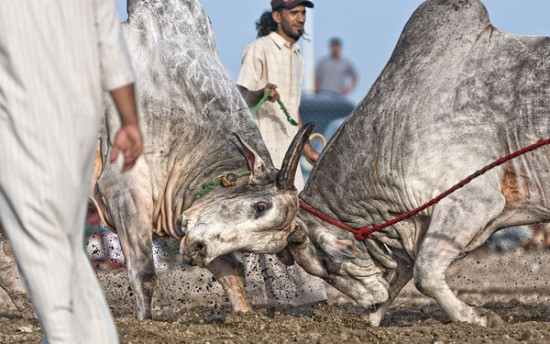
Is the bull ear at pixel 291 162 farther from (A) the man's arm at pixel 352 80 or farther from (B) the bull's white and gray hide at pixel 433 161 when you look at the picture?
(A) the man's arm at pixel 352 80

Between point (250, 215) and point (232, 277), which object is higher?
point (250, 215)

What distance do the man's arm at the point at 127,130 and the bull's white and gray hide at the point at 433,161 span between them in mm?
2645

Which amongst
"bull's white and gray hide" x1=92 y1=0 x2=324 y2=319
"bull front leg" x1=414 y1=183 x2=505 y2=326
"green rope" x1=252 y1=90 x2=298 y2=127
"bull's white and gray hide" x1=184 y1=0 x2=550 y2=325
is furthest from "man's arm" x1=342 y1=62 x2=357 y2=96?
"bull front leg" x1=414 y1=183 x2=505 y2=326

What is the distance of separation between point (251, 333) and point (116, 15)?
2.50 m

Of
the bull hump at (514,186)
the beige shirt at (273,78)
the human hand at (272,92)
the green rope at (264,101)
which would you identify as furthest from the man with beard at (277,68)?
the bull hump at (514,186)

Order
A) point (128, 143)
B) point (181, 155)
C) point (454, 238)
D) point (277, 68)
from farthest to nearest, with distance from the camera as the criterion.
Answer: point (277, 68) < point (181, 155) < point (454, 238) < point (128, 143)

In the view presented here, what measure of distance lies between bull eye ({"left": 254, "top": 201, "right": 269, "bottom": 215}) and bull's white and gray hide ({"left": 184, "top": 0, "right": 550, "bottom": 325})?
0.18 meters

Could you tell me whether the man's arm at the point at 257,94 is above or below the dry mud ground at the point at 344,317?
above

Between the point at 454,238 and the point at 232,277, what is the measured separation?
1554mm

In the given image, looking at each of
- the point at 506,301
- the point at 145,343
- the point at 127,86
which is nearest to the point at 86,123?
the point at 127,86

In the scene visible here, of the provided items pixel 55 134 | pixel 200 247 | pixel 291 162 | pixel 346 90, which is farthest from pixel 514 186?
pixel 346 90

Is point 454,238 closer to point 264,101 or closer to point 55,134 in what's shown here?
point 264,101

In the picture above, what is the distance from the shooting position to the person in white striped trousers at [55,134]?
9.20ft

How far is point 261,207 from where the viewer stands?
5.62 m
